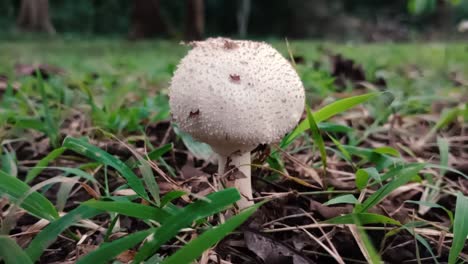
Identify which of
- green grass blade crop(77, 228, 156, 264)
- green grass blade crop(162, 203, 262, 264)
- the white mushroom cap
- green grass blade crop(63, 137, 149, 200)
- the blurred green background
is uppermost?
the white mushroom cap

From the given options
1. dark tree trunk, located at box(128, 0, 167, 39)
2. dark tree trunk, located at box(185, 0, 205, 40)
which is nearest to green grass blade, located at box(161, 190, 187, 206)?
dark tree trunk, located at box(185, 0, 205, 40)

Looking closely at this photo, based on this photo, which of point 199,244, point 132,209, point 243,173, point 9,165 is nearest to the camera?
point 199,244

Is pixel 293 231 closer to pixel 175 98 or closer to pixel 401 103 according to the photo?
pixel 175 98

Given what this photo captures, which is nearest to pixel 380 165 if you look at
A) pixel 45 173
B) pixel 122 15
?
pixel 45 173

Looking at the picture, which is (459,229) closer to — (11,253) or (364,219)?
(364,219)

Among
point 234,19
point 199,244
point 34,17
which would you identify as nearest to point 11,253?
point 199,244

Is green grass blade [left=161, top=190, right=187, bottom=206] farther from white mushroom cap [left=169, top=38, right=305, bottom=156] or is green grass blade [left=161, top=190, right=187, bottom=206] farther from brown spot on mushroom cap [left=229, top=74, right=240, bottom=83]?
brown spot on mushroom cap [left=229, top=74, right=240, bottom=83]

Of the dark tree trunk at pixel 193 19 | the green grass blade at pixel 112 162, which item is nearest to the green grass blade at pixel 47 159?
the green grass blade at pixel 112 162
